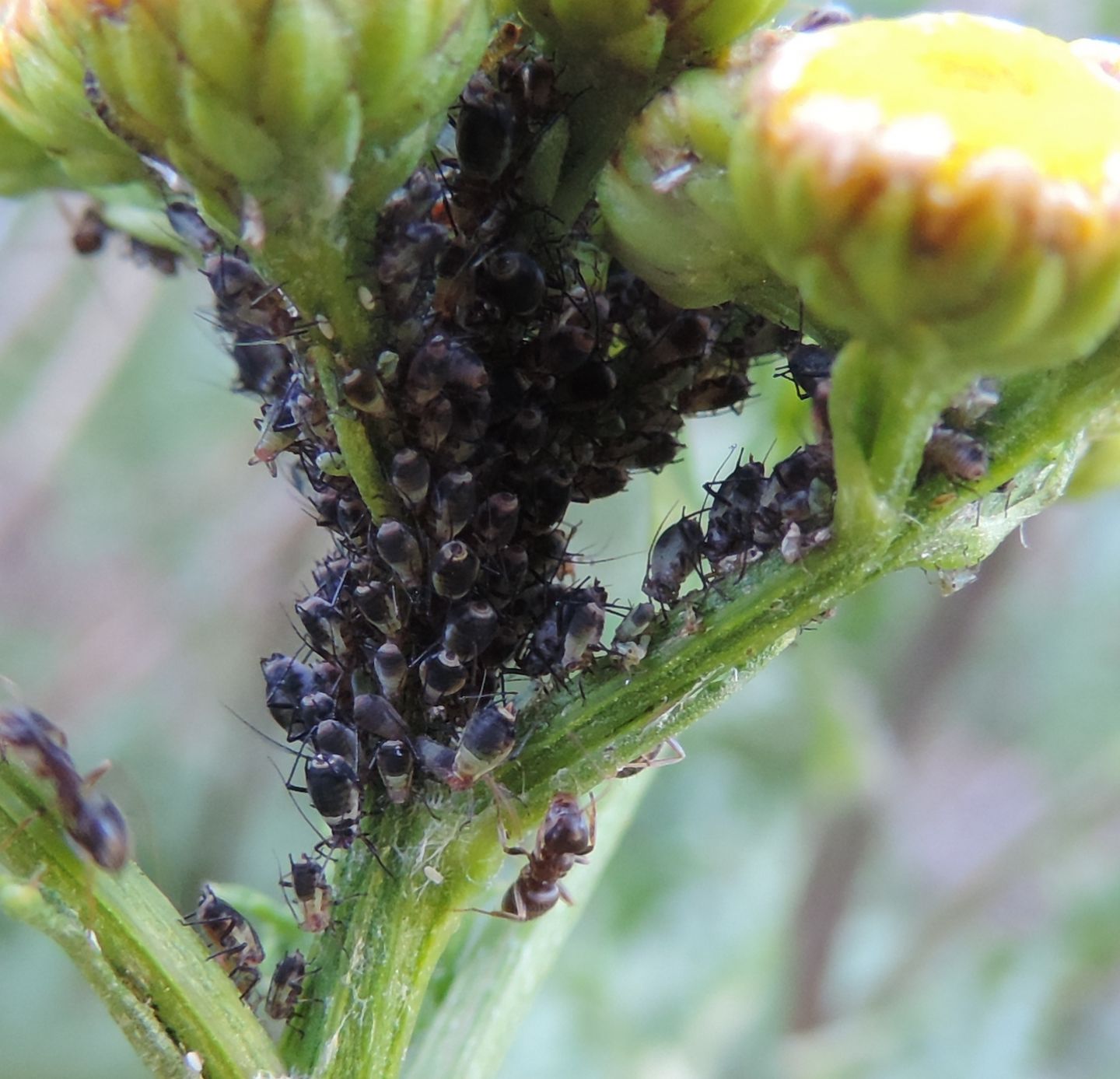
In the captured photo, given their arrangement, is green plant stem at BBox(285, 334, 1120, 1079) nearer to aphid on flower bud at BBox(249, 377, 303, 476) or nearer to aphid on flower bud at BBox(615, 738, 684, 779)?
aphid on flower bud at BBox(615, 738, 684, 779)

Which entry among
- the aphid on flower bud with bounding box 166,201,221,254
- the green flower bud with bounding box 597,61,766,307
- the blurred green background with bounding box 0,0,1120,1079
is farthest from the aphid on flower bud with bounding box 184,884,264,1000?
the blurred green background with bounding box 0,0,1120,1079

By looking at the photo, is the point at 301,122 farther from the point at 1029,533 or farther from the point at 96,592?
the point at 96,592

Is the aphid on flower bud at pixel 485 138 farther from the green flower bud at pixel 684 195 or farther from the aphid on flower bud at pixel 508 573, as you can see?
the aphid on flower bud at pixel 508 573

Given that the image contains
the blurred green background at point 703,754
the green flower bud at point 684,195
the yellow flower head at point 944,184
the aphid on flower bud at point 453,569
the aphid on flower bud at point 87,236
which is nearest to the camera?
the yellow flower head at point 944,184

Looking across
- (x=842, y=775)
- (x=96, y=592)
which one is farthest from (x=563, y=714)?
(x=96, y=592)

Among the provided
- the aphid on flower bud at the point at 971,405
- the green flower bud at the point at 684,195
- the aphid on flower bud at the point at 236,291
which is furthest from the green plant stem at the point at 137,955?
the aphid on flower bud at the point at 971,405
